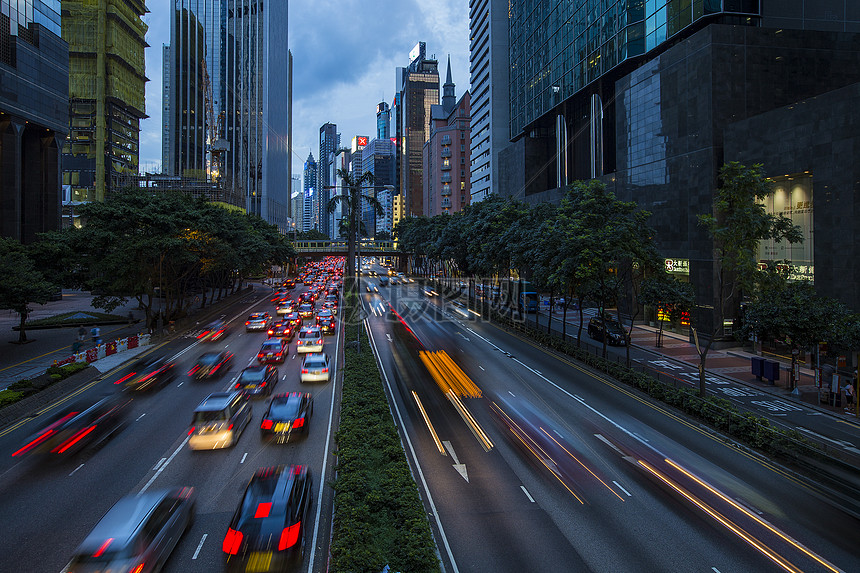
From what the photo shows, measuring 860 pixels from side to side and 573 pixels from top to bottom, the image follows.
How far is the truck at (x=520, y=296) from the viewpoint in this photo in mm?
57125

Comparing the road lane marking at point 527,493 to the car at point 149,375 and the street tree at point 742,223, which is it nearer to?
the street tree at point 742,223

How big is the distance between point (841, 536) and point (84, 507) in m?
20.9

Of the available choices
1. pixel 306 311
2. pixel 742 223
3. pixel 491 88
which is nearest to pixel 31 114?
pixel 306 311

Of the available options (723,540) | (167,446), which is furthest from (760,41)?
(167,446)

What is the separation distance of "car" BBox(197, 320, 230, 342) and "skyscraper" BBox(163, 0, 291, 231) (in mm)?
142675

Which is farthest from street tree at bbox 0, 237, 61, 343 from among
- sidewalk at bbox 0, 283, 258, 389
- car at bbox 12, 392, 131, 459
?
car at bbox 12, 392, 131, 459

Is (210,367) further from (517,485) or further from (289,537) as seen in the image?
(517,485)

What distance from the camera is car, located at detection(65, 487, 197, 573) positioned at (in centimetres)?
993

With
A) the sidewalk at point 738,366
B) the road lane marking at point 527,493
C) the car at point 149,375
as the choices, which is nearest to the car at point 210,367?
the car at point 149,375

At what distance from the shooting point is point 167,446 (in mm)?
18609

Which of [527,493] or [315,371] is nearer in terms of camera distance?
[527,493]

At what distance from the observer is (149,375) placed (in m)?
29.3

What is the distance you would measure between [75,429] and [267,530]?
43.3 ft

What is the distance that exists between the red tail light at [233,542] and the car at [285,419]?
784cm
